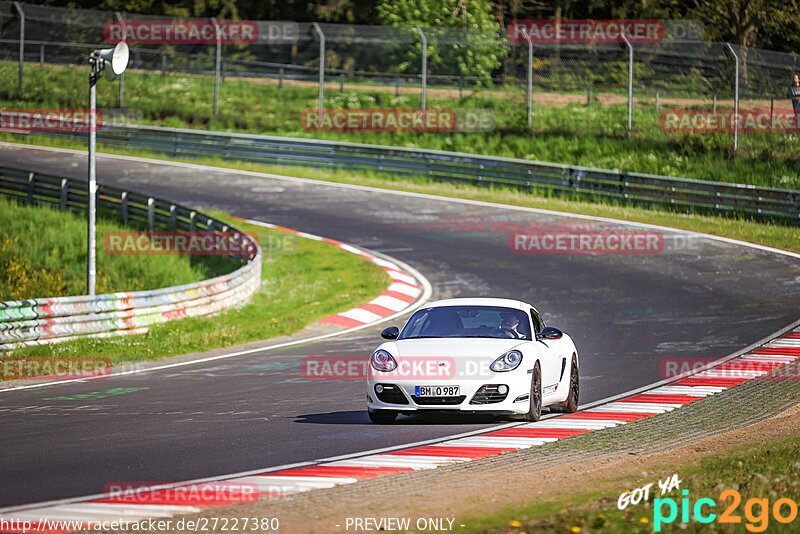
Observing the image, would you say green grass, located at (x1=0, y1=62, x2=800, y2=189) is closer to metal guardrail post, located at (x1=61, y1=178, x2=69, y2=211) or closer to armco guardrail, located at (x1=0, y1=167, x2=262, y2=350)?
metal guardrail post, located at (x1=61, y1=178, x2=69, y2=211)

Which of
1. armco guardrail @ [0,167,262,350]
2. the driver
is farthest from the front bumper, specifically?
armco guardrail @ [0,167,262,350]

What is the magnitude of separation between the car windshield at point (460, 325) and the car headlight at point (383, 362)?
0.56 meters

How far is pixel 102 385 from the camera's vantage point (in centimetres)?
1406

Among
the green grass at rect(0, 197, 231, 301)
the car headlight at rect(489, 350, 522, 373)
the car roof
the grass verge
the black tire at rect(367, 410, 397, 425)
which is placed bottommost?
the green grass at rect(0, 197, 231, 301)

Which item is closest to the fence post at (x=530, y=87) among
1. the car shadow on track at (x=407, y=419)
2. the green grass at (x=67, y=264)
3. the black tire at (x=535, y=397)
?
the green grass at (x=67, y=264)

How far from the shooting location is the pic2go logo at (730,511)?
6578 millimetres

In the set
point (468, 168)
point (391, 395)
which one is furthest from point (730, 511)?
point (468, 168)

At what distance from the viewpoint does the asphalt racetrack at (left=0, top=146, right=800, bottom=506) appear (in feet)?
31.4

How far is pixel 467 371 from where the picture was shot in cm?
Answer: 1073

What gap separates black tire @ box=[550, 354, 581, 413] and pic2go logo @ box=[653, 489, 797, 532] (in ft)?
15.8

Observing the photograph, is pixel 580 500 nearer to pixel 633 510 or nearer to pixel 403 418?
pixel 633 510

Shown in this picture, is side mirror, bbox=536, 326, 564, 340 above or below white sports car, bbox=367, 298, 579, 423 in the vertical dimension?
above

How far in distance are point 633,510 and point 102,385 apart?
8.81 metres

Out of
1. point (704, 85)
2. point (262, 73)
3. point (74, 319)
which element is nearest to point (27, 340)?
point (74, 319)
